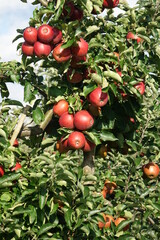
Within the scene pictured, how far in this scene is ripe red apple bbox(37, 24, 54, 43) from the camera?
93.7 inches

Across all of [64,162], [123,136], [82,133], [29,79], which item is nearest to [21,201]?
[64,162]

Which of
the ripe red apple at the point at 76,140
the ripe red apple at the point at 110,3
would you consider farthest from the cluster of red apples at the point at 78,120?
the ripe red apple at the point at 110,3

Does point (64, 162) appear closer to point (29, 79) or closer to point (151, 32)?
point (29, 79)

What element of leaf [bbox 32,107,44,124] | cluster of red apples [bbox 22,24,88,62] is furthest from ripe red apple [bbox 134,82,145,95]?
leaf [bbox 32,107,44,124]

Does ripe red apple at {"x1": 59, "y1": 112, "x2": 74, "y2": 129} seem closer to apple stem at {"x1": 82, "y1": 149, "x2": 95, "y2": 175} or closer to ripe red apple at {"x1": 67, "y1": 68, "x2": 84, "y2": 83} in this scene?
ripe red apple at {"x1": 67, "y1": 68, "x2": 84, "y2": 83}

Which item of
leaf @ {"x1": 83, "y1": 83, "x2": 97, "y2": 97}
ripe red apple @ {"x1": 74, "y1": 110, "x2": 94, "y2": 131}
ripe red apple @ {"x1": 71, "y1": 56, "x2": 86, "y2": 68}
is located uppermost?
ripe red apple @ {"x1": 71, "y1": 56, "x2": 86, "y2": 68}

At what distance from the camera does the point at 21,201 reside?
7.50 ft

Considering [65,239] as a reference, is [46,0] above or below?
above

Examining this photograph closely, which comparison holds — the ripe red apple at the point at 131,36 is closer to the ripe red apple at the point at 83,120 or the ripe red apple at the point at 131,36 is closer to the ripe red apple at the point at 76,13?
the ripe red apple at the point at 76,13

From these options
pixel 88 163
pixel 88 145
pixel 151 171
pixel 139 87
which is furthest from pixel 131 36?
pixel 151 171

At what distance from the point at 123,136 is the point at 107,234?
0.80 meters

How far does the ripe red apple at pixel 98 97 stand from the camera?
241cm

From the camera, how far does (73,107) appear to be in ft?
8.42

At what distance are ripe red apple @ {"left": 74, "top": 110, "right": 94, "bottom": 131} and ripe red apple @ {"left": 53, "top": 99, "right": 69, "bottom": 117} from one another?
0.11 metres
